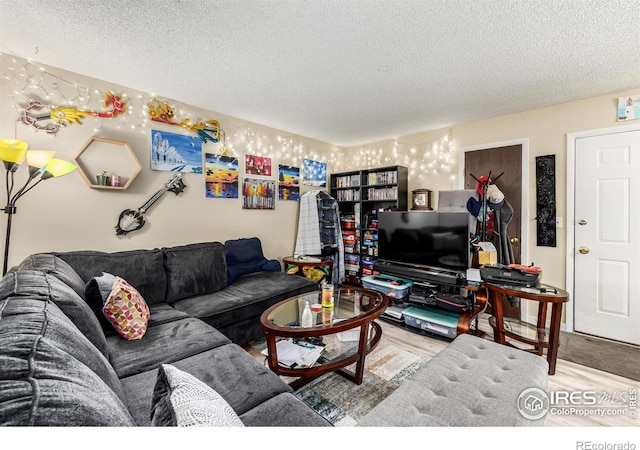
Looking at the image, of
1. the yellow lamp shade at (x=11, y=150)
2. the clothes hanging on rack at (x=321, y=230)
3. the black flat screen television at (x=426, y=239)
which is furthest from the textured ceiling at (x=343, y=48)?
the clothes hanging on rack at (x=321, y=230)

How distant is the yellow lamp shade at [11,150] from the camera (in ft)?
6.01

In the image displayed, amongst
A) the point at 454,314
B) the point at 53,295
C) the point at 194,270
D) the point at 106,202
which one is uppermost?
the point at 106,202

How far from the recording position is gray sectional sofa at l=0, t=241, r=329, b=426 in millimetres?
515

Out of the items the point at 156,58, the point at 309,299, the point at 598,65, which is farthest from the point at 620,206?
the point at 156,58

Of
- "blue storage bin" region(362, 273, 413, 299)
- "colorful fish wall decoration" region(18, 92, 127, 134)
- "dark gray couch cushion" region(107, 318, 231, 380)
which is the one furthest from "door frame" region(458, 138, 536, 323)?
"colorful fish wall decoration" region(18, 92, 127, 134)

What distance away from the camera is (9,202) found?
7.08ft

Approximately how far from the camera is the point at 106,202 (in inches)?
105

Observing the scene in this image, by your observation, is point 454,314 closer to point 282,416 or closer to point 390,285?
point 390,285

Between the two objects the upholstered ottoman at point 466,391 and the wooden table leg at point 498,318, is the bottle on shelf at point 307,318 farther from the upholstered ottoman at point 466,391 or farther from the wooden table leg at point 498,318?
the wooden table leg at point 498,318

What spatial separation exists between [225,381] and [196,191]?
8.10 ft

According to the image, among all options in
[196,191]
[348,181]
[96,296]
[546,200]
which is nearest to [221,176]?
[196,191]

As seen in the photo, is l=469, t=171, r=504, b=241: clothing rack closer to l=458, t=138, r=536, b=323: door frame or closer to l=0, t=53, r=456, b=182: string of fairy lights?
l=458, t=138, r=536, b=323: door frame
